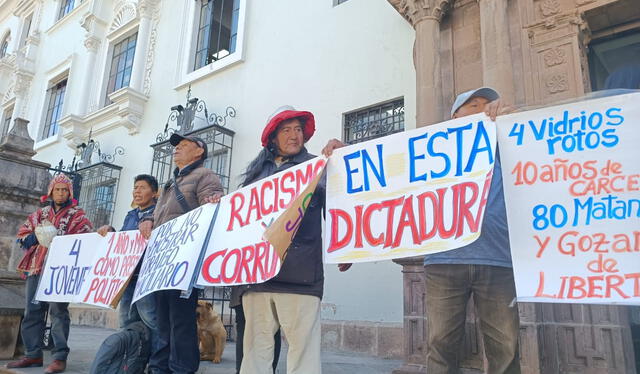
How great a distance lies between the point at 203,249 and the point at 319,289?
102 cm

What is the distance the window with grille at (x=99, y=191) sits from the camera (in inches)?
420

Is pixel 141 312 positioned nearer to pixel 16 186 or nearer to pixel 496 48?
pixel 16 186

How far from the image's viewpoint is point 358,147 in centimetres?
289

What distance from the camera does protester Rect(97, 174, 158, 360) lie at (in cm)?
364

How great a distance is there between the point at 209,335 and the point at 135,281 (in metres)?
1.05

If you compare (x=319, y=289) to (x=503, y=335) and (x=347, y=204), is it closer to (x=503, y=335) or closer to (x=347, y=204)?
(x=347, y=204)

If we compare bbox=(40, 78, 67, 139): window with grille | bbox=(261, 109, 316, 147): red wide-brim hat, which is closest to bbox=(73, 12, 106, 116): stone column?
bbox=(40, 78, 67, 139): window with grille

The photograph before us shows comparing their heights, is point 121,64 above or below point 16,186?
above

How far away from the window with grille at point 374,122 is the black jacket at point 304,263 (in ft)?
11.7

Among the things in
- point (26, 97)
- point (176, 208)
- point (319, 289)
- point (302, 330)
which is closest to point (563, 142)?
point (319, 289)

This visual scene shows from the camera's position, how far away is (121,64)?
1230cm

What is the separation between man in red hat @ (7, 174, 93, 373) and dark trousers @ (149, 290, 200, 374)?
1323 millimetres

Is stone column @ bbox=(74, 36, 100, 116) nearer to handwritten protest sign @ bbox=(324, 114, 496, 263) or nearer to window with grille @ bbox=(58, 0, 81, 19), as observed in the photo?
window with grille @ bbox=(58, 0, 81, 19)

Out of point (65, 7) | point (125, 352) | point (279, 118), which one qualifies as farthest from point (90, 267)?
point (65, 7)
